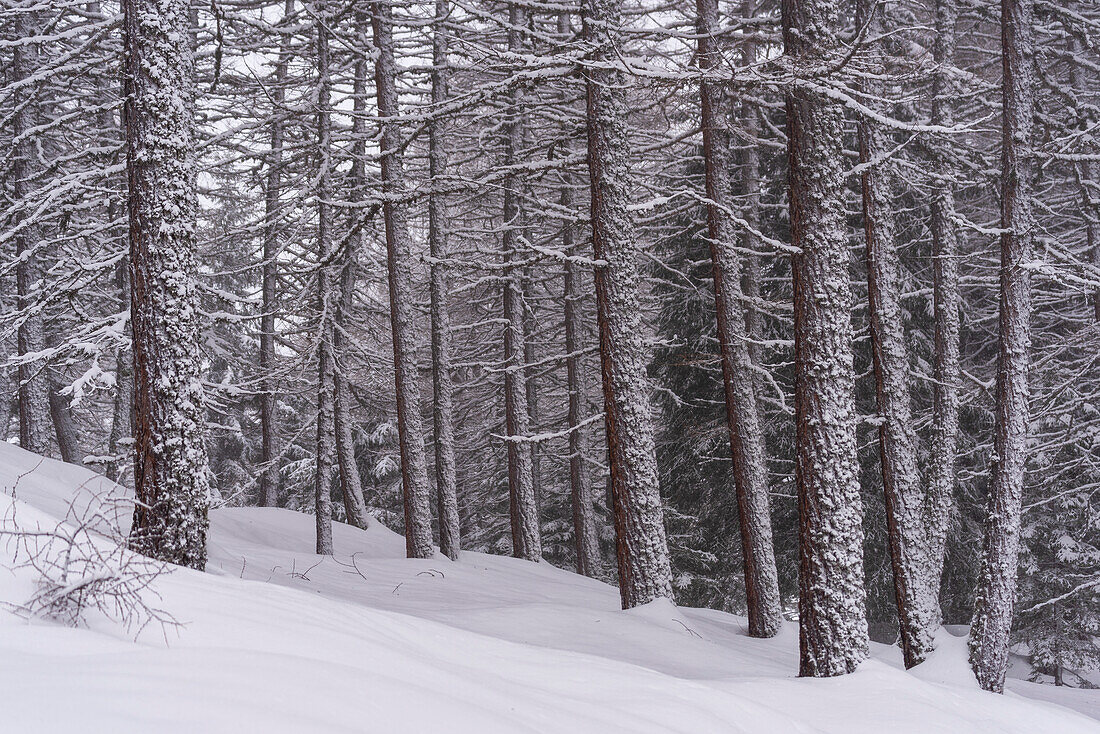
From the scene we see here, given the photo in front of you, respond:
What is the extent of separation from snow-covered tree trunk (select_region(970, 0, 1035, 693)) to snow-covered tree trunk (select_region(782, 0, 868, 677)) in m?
3.52

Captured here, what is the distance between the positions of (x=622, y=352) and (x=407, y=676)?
599 centimetres

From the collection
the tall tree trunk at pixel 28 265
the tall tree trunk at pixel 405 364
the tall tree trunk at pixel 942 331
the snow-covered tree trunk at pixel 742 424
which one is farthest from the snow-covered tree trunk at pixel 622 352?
the tall tree trunk at pixel 28 265

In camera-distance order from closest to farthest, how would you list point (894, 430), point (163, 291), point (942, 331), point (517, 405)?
point (163, 291), point (894, 430), point (942, 331), point (517, 405)

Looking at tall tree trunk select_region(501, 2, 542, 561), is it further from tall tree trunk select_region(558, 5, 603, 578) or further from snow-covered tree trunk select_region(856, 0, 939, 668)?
snow-covered tree trunk select_region(856, 0, 939, 668)

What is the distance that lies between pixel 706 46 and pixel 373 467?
18.5 m

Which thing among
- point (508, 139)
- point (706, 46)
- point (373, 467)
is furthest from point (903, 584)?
point (373, 467)

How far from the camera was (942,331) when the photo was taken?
12.6 m

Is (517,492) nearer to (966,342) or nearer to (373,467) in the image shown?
(373,467)

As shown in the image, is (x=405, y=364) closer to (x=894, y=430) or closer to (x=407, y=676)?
(x=894, y=430)

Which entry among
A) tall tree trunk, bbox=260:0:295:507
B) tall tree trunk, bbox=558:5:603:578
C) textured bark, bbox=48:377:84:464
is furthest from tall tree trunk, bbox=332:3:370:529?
textured bark, bbox=48:377:84:464

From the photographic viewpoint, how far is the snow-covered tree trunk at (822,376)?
6801 mm

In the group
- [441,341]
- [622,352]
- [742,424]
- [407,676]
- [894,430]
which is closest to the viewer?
[407,676]

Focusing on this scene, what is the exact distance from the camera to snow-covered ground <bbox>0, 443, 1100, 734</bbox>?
99.0 inches

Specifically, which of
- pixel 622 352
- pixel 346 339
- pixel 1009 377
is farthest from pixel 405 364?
pixel 1009 377
